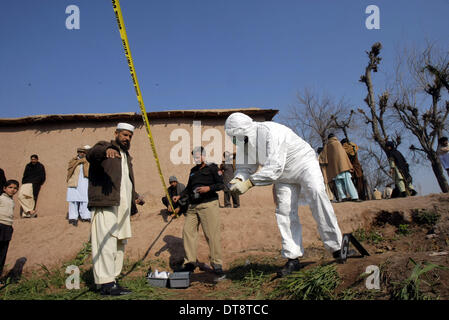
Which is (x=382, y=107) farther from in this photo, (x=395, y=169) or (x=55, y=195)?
(x=55, y=195)

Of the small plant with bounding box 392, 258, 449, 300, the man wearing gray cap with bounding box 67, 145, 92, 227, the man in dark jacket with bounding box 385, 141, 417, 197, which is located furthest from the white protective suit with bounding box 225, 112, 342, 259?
the man in dark jacket with bounding box 385, 141, 417, 197

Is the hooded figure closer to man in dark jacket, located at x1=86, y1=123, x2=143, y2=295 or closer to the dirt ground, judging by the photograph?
the dirt ground

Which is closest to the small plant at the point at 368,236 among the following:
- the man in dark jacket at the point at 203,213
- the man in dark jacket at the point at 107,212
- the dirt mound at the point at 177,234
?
the dirt mound at the point at 177,234

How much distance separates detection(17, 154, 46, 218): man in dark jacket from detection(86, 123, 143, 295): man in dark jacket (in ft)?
20.6

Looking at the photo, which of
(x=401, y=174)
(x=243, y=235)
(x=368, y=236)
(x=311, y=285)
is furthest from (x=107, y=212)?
(x=401, y=174)

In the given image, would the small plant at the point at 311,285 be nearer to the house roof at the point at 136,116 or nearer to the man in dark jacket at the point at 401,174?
the man in dark jacket at the point at 401,174

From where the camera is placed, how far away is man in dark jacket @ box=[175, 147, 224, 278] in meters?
4.14

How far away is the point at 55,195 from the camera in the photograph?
388 inches

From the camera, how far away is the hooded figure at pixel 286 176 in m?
3.03

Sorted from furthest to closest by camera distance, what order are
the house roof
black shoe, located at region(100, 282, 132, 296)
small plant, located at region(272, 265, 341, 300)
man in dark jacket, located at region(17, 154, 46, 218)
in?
the house roof < man in dark jacket, located at region(17, 154, 46, 218) < black shoe, located at region(100, 282, 132, 296) < small plant, located at region(272, 265, 341, 300)

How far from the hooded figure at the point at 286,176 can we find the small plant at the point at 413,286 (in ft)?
2.52

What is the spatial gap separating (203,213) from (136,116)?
22.6 feet

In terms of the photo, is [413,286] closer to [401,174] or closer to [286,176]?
[286,176]

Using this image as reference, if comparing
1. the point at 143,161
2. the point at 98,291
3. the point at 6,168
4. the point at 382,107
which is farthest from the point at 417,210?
the point at 6,168
